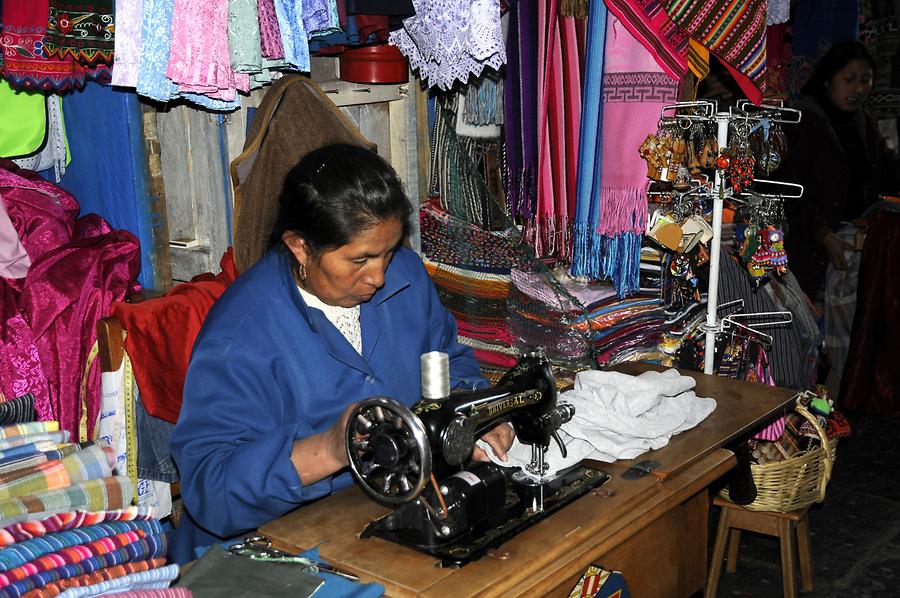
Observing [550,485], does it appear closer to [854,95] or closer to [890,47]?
[854,95]

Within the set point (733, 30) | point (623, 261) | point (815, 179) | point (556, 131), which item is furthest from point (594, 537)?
point (815, 179)

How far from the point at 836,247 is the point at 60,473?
4.27 m

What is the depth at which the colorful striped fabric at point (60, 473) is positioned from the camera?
120 cm

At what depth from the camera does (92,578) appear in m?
1.15

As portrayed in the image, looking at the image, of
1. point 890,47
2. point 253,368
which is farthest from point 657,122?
point 890,47

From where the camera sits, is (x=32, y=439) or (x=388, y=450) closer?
(x=32, y=439)

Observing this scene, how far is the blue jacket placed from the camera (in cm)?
179

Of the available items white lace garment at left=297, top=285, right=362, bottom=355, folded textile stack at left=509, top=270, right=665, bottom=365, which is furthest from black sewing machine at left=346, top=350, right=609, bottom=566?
folded textile stack at left=509, top=270, right=665, bottom=365

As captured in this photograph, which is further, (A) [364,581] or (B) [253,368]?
(B) [253,368]

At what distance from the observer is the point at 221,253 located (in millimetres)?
2994

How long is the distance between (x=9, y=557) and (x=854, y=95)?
4.84 m

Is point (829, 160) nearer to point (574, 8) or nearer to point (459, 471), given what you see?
point (574, 8)

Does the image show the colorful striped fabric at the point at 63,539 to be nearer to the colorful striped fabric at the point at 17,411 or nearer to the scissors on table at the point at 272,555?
the colorful striped fabric at the point at 17,411

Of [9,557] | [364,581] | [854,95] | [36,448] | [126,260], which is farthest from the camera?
[854,95]
